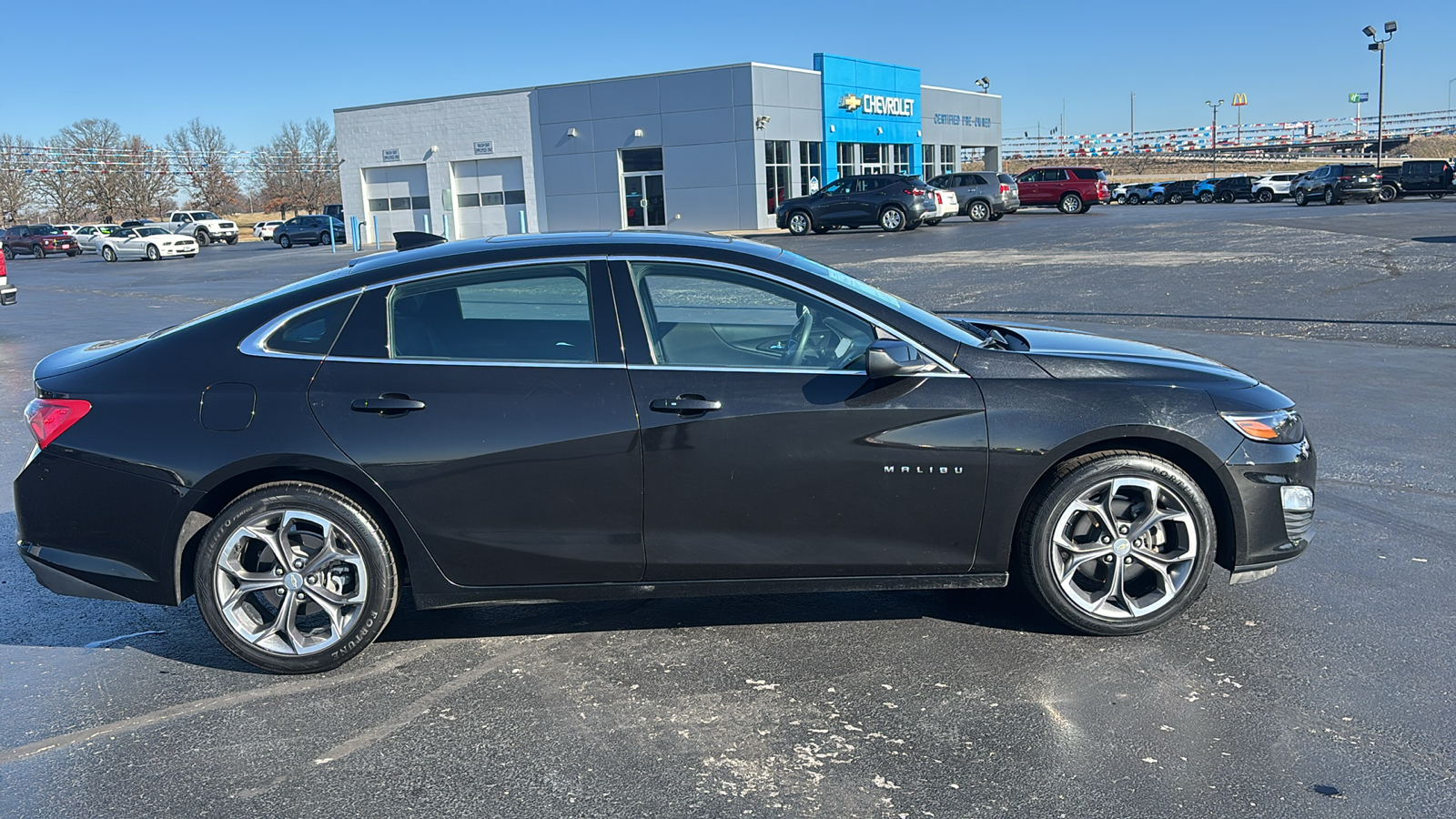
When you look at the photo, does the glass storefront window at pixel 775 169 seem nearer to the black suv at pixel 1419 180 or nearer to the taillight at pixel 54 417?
the black suv at pixel 1419 180

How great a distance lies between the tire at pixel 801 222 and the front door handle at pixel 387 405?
35.2 metres

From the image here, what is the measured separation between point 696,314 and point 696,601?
128 centimetres

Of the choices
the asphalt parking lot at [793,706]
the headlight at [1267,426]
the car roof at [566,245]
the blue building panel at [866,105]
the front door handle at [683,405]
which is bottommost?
the asphalt parking lot at [793,706]

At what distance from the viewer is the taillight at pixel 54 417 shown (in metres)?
4.13

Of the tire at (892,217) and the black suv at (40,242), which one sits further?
the black suv at (40,242)

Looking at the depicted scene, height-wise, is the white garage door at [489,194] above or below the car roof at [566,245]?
above

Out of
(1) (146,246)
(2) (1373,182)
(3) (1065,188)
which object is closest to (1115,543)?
(3) (1065,188)

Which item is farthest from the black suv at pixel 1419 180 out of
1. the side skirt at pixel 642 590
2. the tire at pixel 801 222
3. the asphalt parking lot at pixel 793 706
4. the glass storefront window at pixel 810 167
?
the side skirt at pixel 642 590

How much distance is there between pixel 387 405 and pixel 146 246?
153 ft

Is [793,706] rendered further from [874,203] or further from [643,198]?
[643,198]

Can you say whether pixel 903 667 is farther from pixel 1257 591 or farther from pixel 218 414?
pixel 218 414

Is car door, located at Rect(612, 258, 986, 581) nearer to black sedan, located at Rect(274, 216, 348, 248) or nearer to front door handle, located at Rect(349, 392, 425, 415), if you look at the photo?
front door handle, located at Rect(349, 392, 425, 415)

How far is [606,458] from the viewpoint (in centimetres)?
402

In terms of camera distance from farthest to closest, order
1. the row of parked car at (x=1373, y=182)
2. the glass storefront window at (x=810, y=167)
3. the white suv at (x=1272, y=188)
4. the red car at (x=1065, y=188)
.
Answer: the white suv at (x=1272, y=188)
the glass storefront window at (x=810, y=167)
the red car at (x=1065, y=188)
the row of parked car at (x=1373, y=182)
